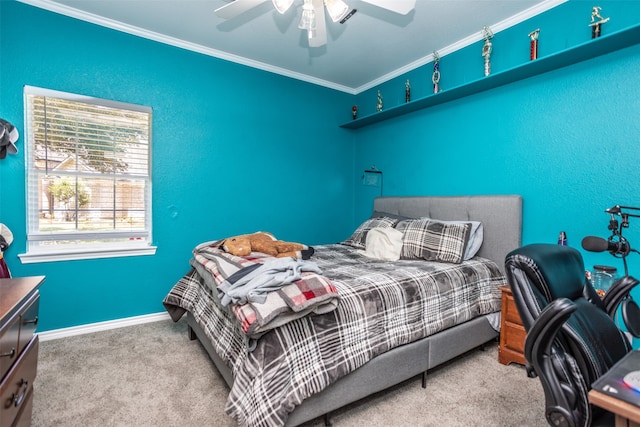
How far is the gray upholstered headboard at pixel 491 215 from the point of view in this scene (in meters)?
2.62

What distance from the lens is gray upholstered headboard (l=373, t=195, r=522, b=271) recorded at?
2.62m

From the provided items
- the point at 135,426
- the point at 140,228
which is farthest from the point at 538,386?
the point at 140,228

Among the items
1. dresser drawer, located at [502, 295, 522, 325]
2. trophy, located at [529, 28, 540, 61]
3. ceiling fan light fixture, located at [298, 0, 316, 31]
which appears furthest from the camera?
trophy, located at [529, 28, 540, 61]

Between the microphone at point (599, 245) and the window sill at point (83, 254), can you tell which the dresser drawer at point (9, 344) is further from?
the microphone at point (599, 245)

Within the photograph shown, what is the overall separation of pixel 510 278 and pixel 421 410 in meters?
1.16

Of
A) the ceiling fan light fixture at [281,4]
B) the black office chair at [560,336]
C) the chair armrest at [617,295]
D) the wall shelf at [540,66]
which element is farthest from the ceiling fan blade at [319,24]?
the chair armrest at [617,295]

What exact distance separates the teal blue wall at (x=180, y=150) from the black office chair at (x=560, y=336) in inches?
117

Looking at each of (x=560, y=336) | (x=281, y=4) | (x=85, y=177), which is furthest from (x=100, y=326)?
(x=560, y=336)

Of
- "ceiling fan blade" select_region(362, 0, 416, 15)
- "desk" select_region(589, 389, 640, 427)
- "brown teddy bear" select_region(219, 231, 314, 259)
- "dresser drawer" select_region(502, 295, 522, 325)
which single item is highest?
"ceiling fan blade" select_region(362, 0, 416, 15)

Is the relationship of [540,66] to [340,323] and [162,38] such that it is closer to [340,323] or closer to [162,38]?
[340,323]

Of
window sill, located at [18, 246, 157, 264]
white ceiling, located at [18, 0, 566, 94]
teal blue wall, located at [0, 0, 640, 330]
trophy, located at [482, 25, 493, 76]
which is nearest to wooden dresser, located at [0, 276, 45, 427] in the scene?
window sill, located at [18, 246, 157, 264]

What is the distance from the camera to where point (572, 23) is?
2.33 meters

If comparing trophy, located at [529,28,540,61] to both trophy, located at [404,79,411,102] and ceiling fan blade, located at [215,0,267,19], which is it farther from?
ceiling fan blade, located at [215,0,267,19]

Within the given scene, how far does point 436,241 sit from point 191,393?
2.11m
